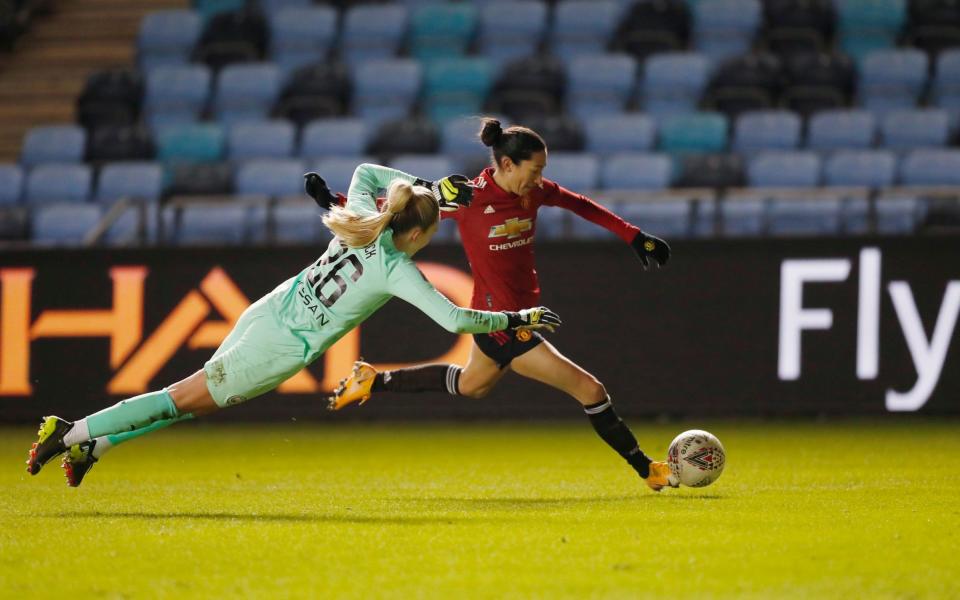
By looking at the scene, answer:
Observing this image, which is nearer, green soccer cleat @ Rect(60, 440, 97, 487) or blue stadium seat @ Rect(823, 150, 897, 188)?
green soccer cleat @ Rect(60, 440, 97, 487)

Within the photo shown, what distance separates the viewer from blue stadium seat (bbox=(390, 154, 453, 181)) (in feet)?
46.5

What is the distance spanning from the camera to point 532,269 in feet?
26.2

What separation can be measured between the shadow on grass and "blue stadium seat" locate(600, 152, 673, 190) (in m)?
8.19

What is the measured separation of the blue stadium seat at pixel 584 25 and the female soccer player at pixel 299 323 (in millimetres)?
10211

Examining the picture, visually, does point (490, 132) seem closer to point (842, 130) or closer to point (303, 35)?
point (842, 130)

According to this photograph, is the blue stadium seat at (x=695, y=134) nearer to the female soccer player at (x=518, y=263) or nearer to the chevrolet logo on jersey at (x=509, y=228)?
the female soccer player at (x=518, y=263)

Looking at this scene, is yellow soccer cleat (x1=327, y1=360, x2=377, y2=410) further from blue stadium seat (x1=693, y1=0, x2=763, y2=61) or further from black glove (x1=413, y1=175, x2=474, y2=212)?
blue stadium seat (x1=693, y1=0, x2=763, y2=61)

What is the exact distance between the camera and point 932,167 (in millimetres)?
13742

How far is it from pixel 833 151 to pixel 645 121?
6.80 ft

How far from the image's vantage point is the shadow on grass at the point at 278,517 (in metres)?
6.47

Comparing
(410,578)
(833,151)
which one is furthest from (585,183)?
(410,578)

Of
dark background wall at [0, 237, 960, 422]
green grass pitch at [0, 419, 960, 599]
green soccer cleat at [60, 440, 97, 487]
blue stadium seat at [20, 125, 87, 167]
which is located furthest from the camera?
blue stadium seat at [20, 125, 87, 167]

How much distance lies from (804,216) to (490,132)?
18.0ft

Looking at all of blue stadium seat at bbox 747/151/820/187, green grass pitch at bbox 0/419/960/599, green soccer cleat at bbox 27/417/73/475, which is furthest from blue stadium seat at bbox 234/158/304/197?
green soccer cleat at bbox 27/417/73/475
